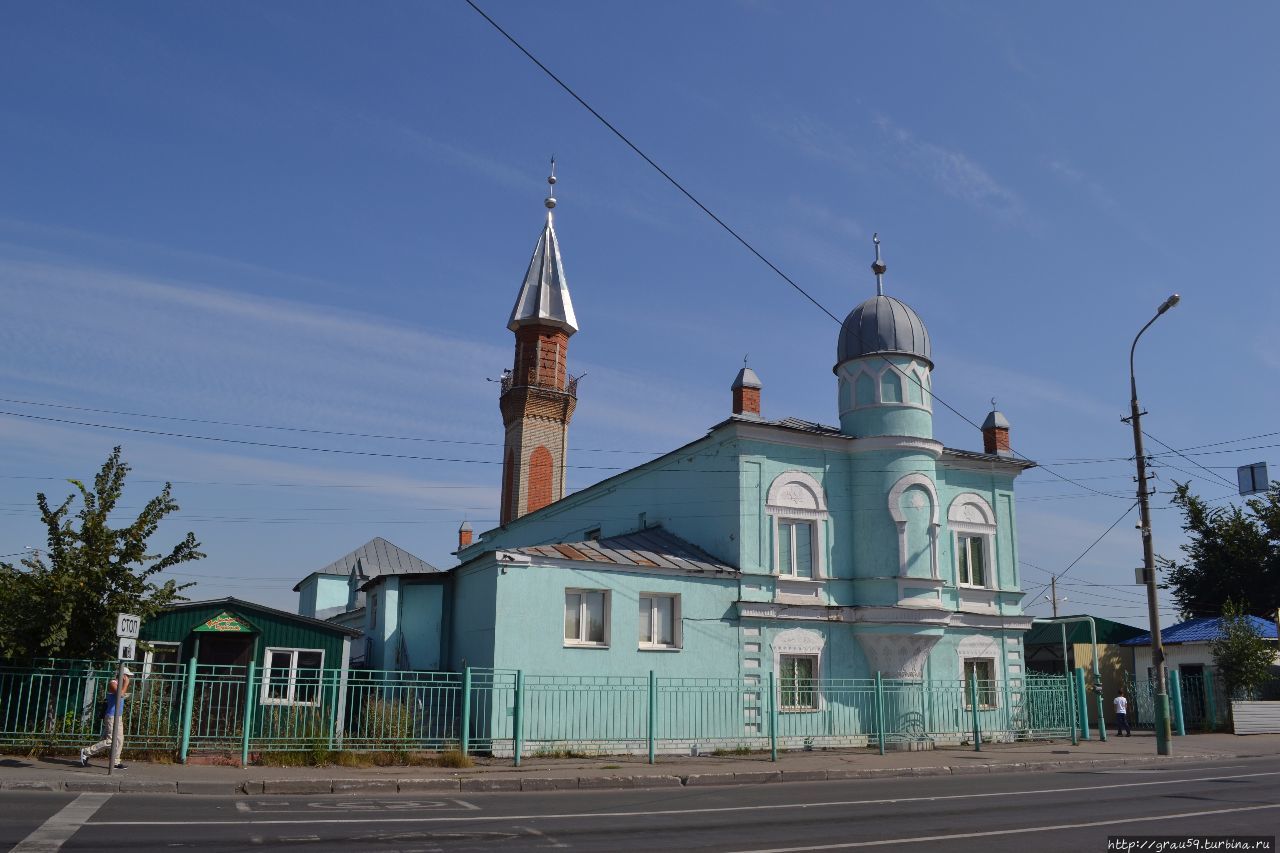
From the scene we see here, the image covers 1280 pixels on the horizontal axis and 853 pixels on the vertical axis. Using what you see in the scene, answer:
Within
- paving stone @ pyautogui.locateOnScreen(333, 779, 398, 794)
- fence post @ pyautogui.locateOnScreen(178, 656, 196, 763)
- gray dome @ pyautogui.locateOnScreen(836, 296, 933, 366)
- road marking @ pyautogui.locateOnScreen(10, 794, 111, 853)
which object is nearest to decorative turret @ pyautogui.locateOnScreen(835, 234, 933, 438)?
gray dome @ pyautogui.locateOnScreen(836, 296, 933, 366)

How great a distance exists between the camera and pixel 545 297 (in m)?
45.6

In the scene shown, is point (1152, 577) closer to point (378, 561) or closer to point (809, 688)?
point (809, 688)

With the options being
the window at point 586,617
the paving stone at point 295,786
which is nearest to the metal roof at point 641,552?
the window at point 586,617

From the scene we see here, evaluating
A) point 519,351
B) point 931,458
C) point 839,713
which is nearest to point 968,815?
point 839,713

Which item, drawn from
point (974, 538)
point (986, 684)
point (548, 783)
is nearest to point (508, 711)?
point (548, 783)

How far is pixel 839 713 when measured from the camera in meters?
23.5

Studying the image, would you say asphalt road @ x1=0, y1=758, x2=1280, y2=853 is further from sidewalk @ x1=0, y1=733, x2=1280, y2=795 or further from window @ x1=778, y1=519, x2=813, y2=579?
window @ x1=778, y1=519, x2=813, y2=579

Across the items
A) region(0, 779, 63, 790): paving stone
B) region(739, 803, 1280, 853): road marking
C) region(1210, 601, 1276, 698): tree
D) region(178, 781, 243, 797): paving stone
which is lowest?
region(178, 781, 243, 797): paving stone

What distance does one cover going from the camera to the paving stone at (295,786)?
14164 mm

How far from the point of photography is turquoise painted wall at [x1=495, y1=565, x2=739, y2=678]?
67.3 ft

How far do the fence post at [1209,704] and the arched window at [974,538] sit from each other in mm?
10487

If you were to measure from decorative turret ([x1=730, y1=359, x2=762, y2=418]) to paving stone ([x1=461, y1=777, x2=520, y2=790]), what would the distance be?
509 inches

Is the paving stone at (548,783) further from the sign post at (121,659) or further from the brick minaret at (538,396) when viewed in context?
the brick minaret at (538,396)

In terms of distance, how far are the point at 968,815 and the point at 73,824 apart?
32.7ft
